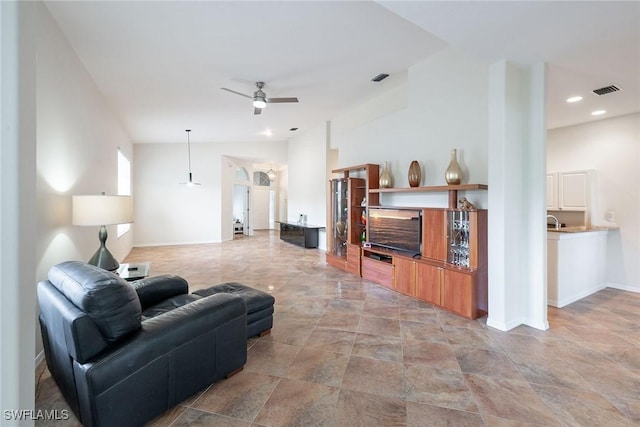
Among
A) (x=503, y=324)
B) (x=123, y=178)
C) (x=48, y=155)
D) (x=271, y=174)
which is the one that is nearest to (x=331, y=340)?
(x=503, y=324)

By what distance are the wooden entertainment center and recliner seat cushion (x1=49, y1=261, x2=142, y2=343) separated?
3088 millimetres

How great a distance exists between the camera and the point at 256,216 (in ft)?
42.7

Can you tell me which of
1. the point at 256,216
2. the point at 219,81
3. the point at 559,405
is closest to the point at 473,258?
the point at 559,405

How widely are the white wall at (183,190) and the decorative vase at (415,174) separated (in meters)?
5.93

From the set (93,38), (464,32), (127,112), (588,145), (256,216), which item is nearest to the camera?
(464,32)

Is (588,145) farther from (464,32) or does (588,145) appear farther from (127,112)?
(127,112)

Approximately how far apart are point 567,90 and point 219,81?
15.6 feet

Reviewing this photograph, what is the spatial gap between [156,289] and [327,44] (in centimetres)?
326

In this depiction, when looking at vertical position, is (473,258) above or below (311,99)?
below

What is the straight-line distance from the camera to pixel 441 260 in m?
3.58

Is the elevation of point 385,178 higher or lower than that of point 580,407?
higher

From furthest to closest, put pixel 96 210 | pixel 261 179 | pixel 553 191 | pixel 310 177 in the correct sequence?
pixel 261 179 → pixel 310 177 → pixel 553 191 → pixel 96 210

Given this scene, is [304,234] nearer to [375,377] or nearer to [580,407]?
[375,377]

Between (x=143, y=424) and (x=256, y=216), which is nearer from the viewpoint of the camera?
→ (x=143, y=424)
